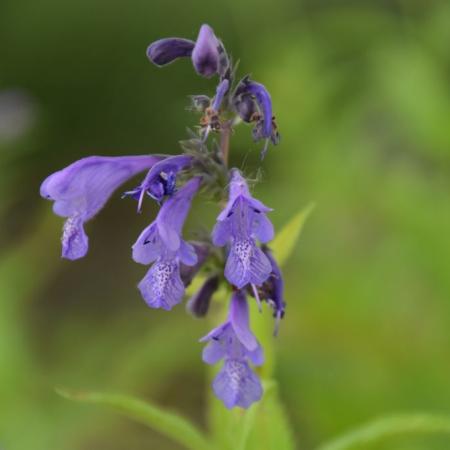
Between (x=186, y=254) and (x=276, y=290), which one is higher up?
(x=186, y=254)

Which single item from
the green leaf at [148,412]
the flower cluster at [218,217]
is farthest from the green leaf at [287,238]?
the green leaf at [148,412]

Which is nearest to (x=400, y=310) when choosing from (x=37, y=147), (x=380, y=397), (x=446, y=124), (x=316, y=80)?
(x=380, y=397)

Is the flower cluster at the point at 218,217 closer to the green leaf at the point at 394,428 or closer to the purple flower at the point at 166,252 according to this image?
the purple flower at the point at 166,252

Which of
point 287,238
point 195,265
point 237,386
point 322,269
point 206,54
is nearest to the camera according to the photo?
point 206,54

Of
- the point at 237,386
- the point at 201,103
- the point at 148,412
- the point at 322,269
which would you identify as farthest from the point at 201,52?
the point at 322,269

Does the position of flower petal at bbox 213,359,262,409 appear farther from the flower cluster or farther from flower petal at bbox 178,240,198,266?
flower petal at bbox 178,240,198,266

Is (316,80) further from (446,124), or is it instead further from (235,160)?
(235,160)

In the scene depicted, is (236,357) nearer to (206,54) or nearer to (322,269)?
(206,54)
